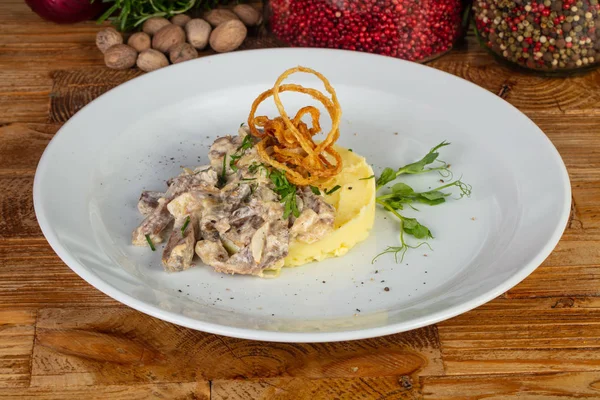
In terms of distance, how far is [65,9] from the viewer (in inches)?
147

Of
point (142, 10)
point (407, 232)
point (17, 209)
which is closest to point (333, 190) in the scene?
point (407, 232)

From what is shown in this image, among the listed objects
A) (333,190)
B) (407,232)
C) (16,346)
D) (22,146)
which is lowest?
(22,146)

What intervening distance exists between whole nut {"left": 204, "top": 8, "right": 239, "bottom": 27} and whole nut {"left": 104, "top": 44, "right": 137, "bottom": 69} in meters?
0.37

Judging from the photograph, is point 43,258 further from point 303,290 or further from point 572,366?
point 572,366

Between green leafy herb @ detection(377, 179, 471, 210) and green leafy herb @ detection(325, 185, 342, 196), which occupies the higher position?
green leafy herb @ detection(325, 185, 342, 196)

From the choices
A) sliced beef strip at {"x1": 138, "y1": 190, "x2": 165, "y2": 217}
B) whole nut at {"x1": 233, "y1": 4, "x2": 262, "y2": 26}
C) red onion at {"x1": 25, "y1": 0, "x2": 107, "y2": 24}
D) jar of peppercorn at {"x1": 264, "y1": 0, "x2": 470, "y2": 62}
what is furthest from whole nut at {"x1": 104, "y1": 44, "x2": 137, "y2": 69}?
sliced beef strip at {"x1": 138, "y1": 190, "x2": 165, "y2": 217}

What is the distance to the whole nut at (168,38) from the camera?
351cm

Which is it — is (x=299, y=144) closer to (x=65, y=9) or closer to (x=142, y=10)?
(x=142, y=10)

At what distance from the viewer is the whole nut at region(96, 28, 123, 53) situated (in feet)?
11.6

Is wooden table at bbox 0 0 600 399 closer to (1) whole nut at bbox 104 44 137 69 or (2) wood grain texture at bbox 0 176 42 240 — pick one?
(2) wood grain texture at bbox 0 176 42 240

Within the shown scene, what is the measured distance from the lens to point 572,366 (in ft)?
7.29

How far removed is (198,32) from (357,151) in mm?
1004

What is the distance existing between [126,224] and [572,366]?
138cm

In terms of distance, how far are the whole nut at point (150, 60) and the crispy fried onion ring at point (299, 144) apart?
40.9 inches
